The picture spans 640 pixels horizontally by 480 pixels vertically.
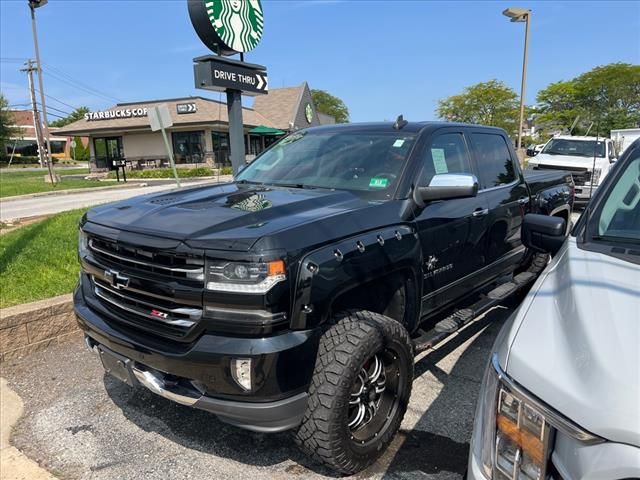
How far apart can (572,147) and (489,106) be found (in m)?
30.1

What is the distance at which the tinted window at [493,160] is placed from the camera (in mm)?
4332

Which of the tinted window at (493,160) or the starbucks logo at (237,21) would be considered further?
the starbucks logo at (237,21)

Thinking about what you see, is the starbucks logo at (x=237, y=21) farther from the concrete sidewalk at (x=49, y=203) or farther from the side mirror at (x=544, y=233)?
the side mirror at (x=544, y=233)

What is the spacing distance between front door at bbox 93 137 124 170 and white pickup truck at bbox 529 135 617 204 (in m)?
Answer: 31.3

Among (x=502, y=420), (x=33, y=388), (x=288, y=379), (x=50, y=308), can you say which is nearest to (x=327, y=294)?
(x=288, y=379)

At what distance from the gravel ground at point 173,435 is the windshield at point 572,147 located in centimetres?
1115

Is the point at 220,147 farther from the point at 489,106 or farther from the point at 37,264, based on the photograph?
the point at 37,264

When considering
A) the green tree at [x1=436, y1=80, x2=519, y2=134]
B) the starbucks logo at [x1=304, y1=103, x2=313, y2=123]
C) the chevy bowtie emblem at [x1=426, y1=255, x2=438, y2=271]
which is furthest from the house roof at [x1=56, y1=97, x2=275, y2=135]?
the chevy bowtie emblem at [x1=426, y1=255, x2=438, y2=271]

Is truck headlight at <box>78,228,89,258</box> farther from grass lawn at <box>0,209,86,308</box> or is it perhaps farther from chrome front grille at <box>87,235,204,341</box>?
grass lawn at <box>0,209,86,308</box>

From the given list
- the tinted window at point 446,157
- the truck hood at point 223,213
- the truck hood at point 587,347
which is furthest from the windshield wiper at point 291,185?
the truck hood at point 587,347

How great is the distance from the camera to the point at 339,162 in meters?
3.71

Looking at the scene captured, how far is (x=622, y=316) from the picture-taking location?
156 cm

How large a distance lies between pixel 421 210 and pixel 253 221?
48.6 inches

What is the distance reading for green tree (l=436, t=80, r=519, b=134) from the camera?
132 feet
